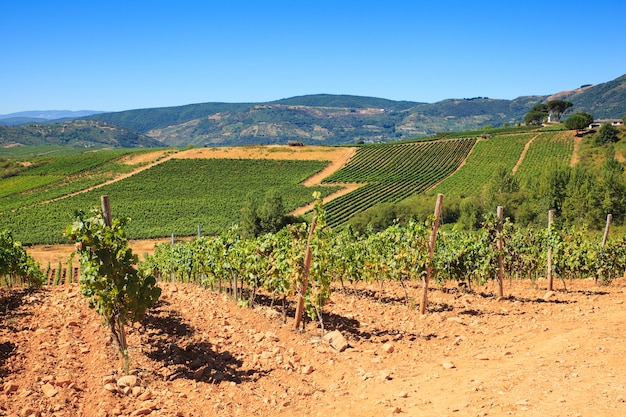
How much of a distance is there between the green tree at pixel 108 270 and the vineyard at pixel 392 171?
44.2 m

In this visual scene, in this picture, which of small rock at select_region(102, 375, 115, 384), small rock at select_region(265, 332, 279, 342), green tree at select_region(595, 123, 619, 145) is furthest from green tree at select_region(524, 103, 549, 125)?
small rock at select_region(102, 375, 115, 384)

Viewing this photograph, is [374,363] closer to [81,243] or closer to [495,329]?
[495,329]

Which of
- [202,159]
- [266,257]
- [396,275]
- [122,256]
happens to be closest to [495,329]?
[396,275]

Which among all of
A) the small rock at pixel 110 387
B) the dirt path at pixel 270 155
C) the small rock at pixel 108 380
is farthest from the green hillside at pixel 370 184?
the small rock at pixel 110 387

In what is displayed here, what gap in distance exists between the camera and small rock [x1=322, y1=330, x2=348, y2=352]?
9.03 metres

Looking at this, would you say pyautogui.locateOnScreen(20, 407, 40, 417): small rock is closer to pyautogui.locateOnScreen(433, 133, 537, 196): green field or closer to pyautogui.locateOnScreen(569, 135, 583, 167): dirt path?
pyautogui.locateOnScreen(433, 133, 537, 196): green field

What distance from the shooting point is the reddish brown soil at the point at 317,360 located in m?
6.23

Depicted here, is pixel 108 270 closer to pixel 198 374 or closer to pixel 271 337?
pixel 198 374

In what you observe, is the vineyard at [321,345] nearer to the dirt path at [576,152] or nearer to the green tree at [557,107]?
the dirt path at [576,152]

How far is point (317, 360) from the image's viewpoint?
852 cm

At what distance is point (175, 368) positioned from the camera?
761cm

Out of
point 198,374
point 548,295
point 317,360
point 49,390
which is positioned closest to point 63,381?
point 49,390

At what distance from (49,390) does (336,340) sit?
484cm

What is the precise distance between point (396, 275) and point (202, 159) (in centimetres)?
8083
